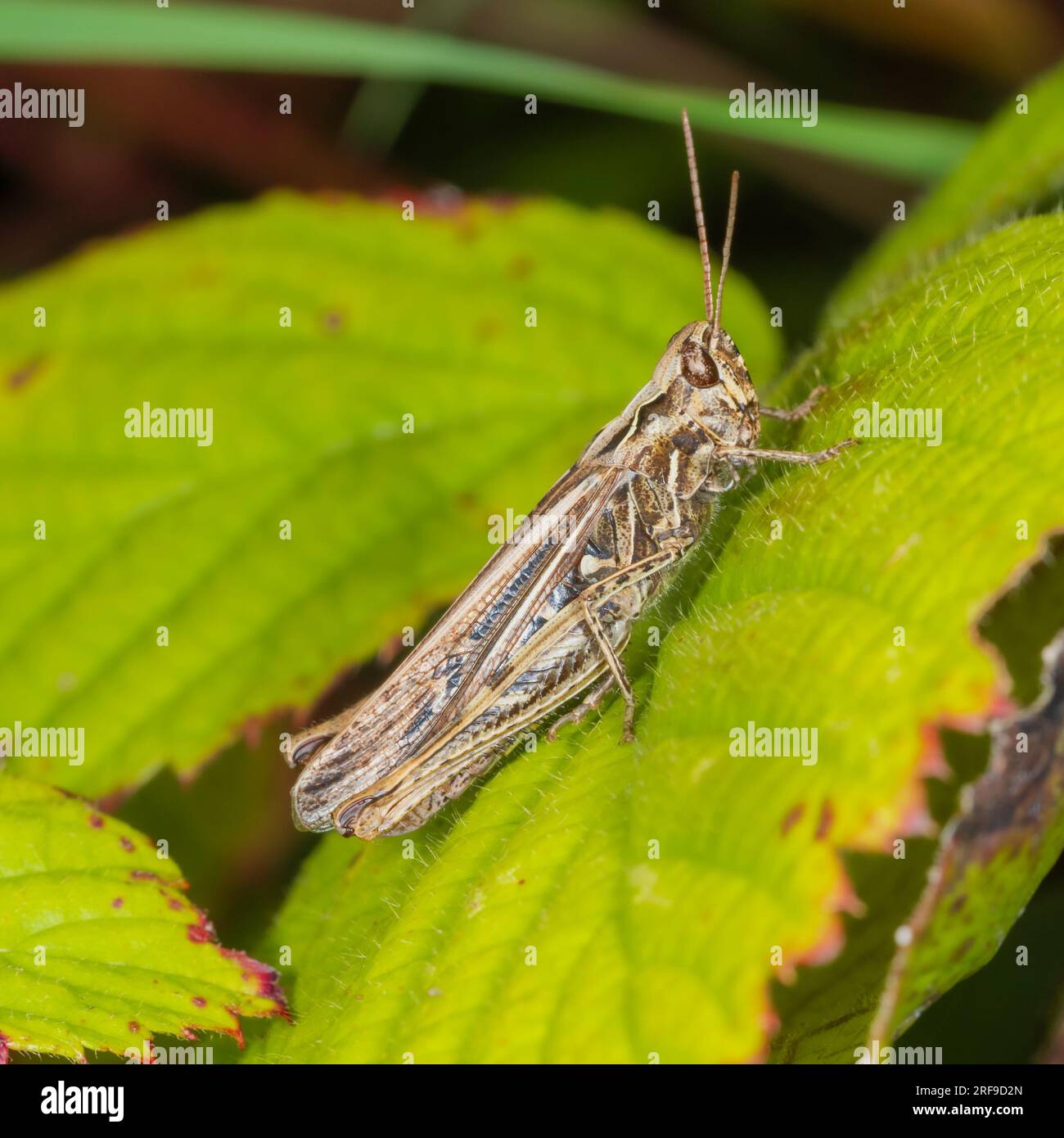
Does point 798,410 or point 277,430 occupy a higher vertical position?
point 277,430

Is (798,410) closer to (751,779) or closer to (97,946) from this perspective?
(751,779)

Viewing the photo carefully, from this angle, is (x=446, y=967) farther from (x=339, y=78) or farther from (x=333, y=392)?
(x=339, y=78)

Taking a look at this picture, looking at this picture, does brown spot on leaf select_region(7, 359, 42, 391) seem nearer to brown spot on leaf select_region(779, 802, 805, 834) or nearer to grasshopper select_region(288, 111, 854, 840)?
grasshopper select_region(288, 111, 854, 840)

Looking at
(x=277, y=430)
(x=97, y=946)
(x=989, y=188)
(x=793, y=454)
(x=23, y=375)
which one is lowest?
(x=97, y=946)

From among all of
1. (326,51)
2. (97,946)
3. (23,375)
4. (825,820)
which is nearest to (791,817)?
(825,820)

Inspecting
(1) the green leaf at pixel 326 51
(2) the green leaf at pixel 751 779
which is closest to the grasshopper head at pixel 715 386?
(2) the green leaf at pixel 751 779

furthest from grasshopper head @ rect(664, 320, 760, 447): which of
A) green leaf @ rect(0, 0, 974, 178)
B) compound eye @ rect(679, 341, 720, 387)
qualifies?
green leaf @ rect(0, 0, 974, 178)
